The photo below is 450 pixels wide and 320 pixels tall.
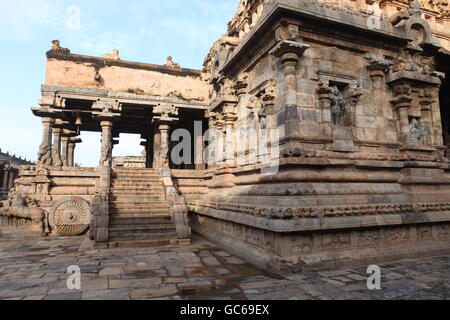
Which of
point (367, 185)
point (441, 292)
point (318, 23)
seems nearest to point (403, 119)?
point (367, 185)

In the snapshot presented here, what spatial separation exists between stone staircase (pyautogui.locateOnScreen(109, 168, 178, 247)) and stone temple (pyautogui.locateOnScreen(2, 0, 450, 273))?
2.1 inches

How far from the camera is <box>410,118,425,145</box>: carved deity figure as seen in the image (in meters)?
7.50

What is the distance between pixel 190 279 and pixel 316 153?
346 cm

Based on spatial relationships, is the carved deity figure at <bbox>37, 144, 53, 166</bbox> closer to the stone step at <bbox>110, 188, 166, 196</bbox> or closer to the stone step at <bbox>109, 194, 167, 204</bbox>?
the stone step at <bbox>110, 188, 166, 196</bbox>

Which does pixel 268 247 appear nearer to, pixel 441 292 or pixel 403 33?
pixel 441 292

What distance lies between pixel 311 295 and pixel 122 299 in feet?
8.28

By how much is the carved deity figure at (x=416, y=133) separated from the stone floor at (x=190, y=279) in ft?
9.65

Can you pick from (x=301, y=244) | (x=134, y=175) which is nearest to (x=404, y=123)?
(x=301, y=244)

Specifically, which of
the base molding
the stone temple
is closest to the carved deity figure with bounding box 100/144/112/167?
the stone temple

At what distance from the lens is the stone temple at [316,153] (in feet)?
18.6

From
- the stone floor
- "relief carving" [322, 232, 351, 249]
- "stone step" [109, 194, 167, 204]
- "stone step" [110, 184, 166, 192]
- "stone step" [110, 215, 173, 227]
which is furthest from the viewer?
"stone step" [110, 184, 166, 192]

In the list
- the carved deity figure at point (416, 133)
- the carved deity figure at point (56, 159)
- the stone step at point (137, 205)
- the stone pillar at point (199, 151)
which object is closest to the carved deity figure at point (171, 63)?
the stone pillar at point (199, 151)

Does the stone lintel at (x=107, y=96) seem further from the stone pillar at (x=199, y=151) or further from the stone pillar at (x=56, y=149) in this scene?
the stone pillar at (x=56, y=149)

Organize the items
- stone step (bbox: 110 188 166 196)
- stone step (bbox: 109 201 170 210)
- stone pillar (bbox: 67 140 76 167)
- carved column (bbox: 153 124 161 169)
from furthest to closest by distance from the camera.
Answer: stone pillar (bbox: 67 140 76 167)
carved column (bbox: 153 124 161 169)
stone step (bbox: 110 188 166 196)
stone step (bbox: 109 201 170 210)
